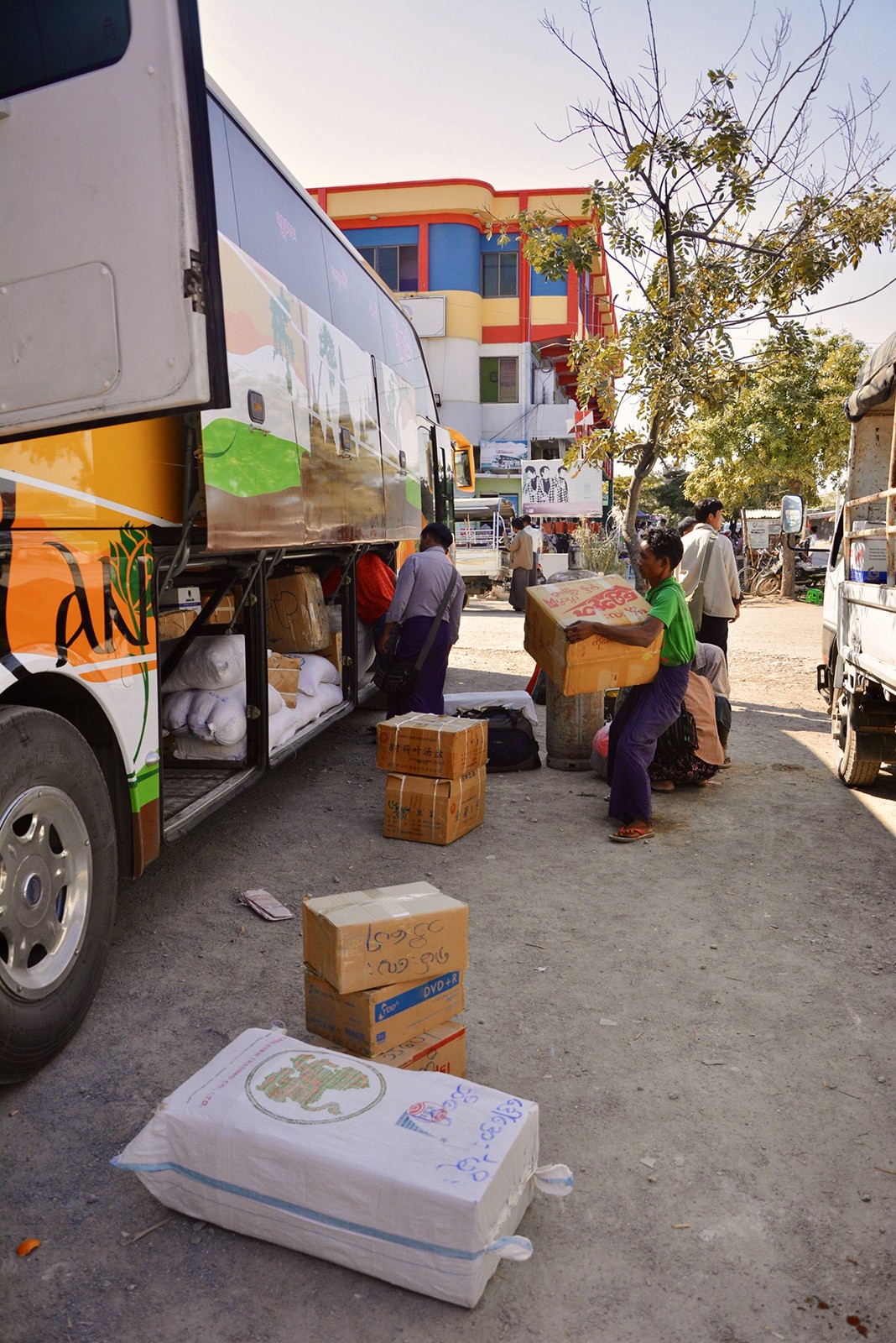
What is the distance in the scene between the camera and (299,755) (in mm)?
7531

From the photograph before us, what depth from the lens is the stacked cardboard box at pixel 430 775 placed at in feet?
17.7

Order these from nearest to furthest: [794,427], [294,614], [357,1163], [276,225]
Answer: [357,1163]
[276,225]
[294,614]
[794,427]

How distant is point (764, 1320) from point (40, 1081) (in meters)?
2.10

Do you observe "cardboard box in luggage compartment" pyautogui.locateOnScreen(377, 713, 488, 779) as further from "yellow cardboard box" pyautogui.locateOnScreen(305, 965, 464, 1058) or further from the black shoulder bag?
"yellow cardboard box" pyautogui.locateOnScreen(305, 965, 464, 1058)

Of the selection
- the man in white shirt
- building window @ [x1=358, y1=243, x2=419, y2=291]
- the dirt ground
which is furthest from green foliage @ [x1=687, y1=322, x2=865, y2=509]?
the dirt ground

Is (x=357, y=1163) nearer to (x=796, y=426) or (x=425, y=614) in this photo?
(x=425, y=614)

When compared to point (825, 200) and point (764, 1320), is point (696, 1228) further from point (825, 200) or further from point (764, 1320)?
point (825, 200)

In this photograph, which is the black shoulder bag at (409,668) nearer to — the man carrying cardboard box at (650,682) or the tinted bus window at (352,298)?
the man carrying cardboard box at (650,682)

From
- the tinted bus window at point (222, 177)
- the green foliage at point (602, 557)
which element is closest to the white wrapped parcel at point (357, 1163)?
the tinted bus window at point (222, 177)

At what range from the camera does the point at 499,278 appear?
3334cm

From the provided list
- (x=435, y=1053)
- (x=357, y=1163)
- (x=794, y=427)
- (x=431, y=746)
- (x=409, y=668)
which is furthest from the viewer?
(x=794, y=427)

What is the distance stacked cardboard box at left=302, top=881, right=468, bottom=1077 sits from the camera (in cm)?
280

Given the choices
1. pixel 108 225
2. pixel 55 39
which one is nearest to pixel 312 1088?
pixel 108 225

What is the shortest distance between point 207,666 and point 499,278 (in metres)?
31.3
